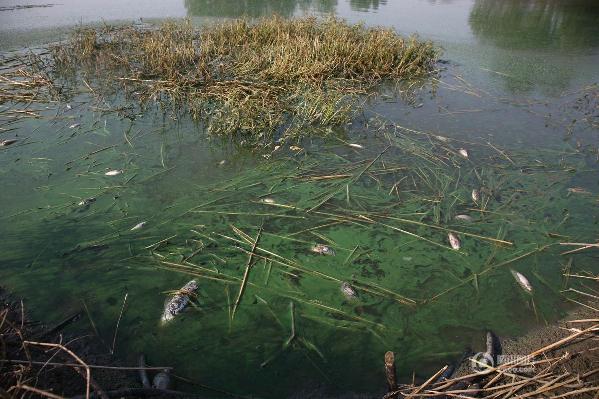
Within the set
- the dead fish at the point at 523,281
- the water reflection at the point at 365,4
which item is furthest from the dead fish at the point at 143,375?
the water reflection at the point at 365,4

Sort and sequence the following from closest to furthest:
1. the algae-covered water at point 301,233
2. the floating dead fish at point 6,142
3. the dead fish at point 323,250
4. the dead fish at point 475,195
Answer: the algae-covered water at point 301,233
the dead fish at point 323,250
the dead fish at point 475,195
the floating dead fish at point 6,142

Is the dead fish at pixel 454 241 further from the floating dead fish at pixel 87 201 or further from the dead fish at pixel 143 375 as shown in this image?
the floating dead fish at pixel 87 201

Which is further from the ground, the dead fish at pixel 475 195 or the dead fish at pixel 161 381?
the dead fish at pixel 475 195

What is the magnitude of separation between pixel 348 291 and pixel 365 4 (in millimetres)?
13091

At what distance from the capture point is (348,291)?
2.64 metres

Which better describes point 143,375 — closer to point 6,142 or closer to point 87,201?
point 87,201

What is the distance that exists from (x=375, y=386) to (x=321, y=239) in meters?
1.24

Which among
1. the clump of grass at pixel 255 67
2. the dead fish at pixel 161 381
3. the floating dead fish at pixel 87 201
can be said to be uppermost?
the clump of grass at pixel 255 67

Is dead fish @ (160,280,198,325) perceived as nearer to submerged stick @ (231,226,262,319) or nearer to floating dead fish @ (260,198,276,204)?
submerged stick @ (231,226,262,319)

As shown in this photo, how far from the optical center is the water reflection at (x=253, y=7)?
1120cm

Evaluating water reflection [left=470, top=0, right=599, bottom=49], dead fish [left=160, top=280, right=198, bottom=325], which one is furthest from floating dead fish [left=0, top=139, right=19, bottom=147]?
water reflection [left=470, top=0, right=599, bottom=49]

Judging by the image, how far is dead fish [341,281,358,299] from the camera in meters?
2.64

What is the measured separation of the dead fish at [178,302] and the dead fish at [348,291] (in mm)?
1001

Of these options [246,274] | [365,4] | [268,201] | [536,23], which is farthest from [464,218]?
[365,4]
